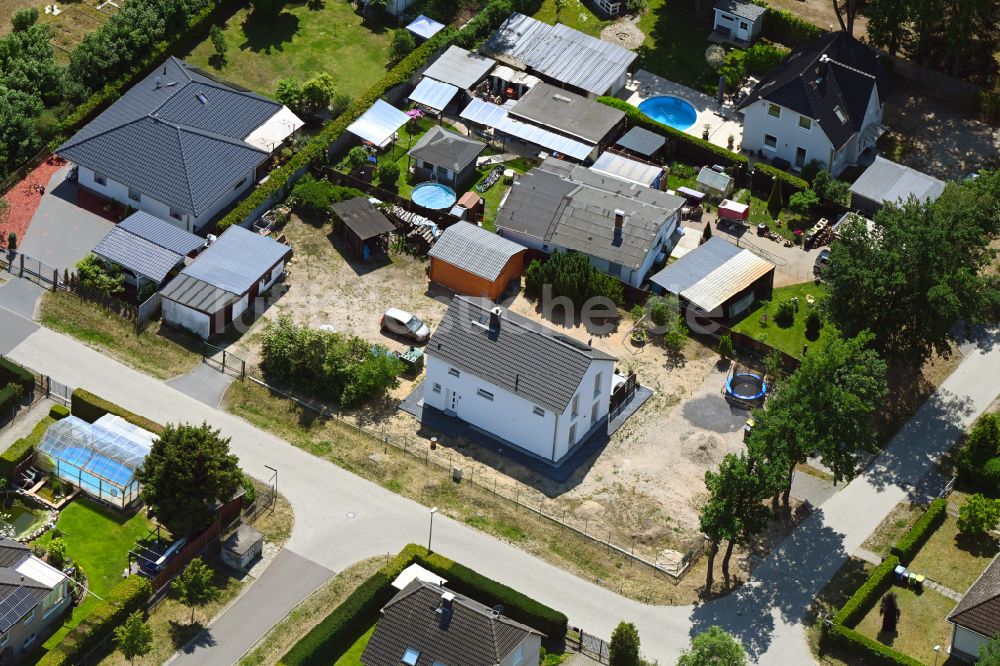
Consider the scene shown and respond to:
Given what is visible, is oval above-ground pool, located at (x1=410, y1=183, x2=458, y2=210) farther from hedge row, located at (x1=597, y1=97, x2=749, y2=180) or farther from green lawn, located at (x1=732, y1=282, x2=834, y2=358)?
green lawn, located at (x1=732, y1=282, x2=834, y2=358)

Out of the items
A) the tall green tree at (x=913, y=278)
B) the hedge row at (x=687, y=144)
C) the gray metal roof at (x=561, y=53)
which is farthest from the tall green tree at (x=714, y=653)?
the gray metal roof at (x=561, y=53)

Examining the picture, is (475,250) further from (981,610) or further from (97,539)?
(981,610)

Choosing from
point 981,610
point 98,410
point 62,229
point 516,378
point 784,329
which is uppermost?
point 516,378

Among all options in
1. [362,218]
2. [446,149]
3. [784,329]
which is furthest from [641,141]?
[362,218]

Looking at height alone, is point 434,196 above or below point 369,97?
below

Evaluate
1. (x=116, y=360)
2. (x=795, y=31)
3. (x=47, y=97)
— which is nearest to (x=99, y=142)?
(x=47, y=97)

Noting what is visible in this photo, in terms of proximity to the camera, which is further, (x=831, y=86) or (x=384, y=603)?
(x=831, y=86)
